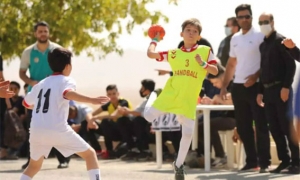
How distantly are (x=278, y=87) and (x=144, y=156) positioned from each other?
4148 mm

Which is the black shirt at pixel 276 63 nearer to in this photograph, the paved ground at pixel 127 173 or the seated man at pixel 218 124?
the paved ground at pixel 127 173

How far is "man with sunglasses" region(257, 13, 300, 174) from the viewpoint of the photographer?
1182cm

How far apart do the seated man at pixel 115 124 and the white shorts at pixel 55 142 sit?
649cm

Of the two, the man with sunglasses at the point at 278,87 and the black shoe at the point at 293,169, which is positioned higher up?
the man with sunglasses at the point at 278,87

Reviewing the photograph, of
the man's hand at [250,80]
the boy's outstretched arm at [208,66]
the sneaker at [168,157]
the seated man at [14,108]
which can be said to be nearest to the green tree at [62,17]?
the seated man at [14,108]

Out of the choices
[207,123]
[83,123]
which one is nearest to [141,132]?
[83,123]

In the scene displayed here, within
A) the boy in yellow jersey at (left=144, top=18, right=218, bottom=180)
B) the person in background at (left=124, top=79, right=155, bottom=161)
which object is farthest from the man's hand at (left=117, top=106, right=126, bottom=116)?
the boy in yellow jersey at (left=144, top=18, right=218, bottom=180)

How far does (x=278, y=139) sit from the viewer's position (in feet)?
39.9

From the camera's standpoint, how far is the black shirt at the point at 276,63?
1178 cm

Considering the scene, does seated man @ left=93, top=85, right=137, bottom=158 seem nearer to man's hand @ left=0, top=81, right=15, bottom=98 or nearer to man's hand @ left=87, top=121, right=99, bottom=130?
man's hand @ left=87, top=121, right=99, bottom=130

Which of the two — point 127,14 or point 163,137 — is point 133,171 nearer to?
point 163,137

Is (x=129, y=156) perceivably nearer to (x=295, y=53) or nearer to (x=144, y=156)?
(x=144, y=156)

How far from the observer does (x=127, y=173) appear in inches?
484

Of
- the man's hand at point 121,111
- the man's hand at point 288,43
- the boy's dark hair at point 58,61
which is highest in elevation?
the man's hand at point 288,43
